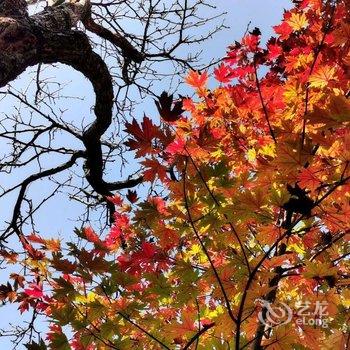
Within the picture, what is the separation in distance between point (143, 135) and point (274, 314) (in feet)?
2.65

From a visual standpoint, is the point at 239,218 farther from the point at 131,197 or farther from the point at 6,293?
the point at 6,293

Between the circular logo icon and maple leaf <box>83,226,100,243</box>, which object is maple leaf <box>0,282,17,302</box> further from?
the circular logo icon

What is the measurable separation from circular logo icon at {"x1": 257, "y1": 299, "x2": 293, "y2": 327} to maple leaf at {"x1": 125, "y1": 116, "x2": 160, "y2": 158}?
0.69 metres

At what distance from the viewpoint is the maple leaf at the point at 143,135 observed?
135 centimetres

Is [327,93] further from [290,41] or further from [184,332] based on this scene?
[184,332]

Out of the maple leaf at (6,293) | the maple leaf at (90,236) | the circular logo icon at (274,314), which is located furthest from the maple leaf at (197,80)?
the maple leaf at (6,293)

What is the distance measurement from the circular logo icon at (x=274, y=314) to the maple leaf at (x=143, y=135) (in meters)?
0.69

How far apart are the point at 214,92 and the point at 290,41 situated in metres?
0.64

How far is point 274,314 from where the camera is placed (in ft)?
4.64

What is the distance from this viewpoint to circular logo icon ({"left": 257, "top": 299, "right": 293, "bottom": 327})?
1.39 metres

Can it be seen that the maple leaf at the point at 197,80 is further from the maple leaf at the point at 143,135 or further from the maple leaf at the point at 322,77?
the maple leaf at the point at 143,135

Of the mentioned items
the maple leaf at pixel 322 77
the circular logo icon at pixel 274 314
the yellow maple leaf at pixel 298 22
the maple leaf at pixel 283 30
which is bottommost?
the circular logo icon at pixel 274 314

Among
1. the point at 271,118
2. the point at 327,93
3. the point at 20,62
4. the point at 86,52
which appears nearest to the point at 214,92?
the point at 271,118

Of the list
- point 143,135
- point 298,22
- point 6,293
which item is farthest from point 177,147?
point 6,293
